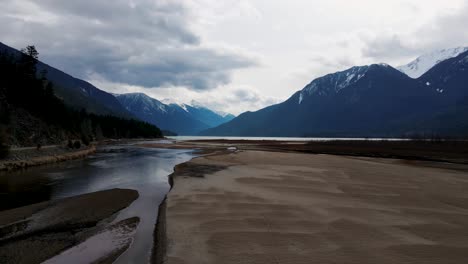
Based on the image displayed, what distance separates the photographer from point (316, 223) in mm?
12836

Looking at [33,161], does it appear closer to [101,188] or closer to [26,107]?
[101,188]

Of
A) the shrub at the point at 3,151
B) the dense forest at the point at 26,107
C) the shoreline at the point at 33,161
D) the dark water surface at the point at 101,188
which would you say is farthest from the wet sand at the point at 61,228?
the dense forest at the point at 26,107

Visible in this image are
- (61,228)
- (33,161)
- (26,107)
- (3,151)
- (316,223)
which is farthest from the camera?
(26,107)

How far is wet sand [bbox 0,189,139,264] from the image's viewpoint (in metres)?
10.4

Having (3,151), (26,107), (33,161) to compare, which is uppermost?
(26,107)

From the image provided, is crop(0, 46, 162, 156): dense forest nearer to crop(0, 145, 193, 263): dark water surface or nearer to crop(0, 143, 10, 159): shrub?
crop(0, 143, 10, 159): shrub

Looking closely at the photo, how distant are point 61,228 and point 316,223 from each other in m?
11.8

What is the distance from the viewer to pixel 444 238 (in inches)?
433

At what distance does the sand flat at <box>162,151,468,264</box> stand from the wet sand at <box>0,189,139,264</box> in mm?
2302

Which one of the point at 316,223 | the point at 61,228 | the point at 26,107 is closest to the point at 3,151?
the point at 61,228

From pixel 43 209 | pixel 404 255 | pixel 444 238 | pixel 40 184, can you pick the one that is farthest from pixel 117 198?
pixel 444 238

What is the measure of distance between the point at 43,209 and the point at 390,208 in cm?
1964

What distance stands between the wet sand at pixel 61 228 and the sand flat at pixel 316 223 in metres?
2.30

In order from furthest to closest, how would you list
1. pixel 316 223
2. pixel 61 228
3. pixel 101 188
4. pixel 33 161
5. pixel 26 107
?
pixel 26 107
pixel 33 161
pixel 101 188
pixel 61 228
pixel 316 223
